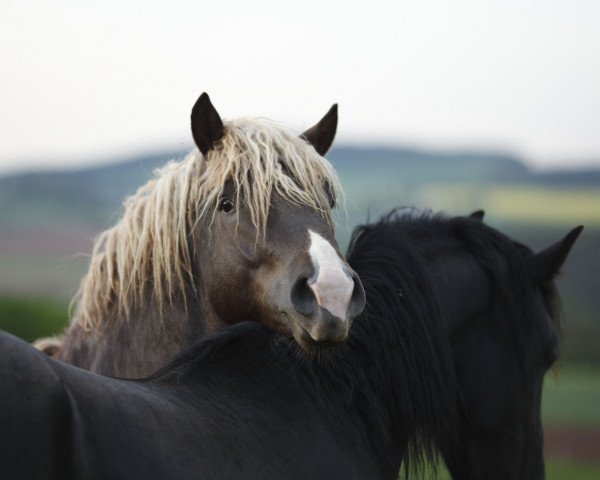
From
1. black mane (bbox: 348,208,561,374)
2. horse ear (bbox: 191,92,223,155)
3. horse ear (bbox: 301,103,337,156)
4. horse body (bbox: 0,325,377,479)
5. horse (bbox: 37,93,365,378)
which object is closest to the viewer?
horse body (bbox: 0,325,377,479)

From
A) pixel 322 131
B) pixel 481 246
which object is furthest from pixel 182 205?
pixel 481 246

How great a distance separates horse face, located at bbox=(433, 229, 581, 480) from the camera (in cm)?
462

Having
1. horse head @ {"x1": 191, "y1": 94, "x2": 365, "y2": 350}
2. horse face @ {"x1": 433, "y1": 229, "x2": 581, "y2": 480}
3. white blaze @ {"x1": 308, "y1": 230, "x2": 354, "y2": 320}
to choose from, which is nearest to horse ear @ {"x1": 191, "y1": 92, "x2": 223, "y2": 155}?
horse head @ {"x1": 191, "y1": 94, "x2": 365, "y2": 350}

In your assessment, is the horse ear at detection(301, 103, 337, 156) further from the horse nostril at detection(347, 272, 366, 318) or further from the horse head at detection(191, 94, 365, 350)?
the horse nostril at detection(347, 272, 366, 318)

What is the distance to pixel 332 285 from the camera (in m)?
3.74

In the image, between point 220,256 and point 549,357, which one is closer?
point 220,256

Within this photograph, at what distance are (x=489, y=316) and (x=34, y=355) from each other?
2604 millimetres

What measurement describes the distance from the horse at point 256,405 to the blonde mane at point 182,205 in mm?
596

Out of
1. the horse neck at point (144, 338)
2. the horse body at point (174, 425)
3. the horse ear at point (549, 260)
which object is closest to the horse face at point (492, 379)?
the horse ear at point (549, 260)

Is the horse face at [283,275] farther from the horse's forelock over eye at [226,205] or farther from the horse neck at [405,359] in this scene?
the horse neck at [405,359]

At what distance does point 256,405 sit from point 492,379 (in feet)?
4.90

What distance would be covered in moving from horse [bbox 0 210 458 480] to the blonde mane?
0.60 meters

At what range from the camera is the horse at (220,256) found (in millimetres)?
3971

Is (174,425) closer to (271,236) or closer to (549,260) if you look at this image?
(271,236)
